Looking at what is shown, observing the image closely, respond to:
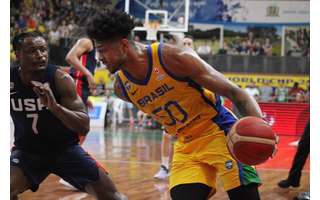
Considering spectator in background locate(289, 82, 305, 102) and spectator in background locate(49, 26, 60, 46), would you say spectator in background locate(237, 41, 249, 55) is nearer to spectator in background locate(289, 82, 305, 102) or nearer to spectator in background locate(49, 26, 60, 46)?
spectator in background locate(289, 82, 305, 102)

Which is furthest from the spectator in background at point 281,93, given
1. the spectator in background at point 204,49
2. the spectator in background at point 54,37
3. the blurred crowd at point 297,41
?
the spectator in background at point 54,37

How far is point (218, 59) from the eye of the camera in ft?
60.6

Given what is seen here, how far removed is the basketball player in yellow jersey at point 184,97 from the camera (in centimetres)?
302

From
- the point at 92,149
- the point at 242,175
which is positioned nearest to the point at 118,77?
the point at 242,175

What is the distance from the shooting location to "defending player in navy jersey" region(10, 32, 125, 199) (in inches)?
146

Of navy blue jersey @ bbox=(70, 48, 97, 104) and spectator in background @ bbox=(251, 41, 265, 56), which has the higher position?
spectator in background @ bbox=(251, 41, 265, 56)

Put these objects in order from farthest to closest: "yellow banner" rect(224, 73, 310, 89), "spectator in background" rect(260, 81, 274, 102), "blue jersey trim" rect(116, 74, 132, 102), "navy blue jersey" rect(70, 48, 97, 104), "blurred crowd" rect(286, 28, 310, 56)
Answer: "blurred crowd" rect(286, 28, 310, 56) → "yellow banner" rect(224, 73, 310, 89) → "spectator in background" rect(260, 81, 274, 102) → "navy blue jersey" rect(70, 48, 97, 104) → "blue jersey trim" rect(116, 74, 132, 102)

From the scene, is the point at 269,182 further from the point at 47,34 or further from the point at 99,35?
the point at 47,34

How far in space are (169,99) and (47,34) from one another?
59.7 ft

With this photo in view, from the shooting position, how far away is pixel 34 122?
12.7ft

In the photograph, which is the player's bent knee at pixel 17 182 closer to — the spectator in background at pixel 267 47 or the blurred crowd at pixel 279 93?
the blurred crowd at pixel 279 93

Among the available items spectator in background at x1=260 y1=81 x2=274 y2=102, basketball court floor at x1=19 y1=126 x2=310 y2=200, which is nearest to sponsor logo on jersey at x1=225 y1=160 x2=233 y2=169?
basketball court floor at x1=19 y1=126 x2=310 y2=200

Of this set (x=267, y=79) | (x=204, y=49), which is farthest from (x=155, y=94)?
(x=204, y=49)

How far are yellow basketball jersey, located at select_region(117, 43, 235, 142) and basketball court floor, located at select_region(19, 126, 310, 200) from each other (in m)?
2.35
